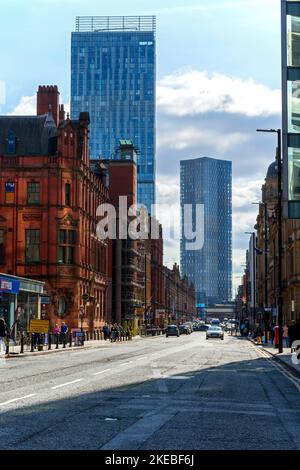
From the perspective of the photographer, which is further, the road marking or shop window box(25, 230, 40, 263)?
shop window box(25, 230, 40, 263)

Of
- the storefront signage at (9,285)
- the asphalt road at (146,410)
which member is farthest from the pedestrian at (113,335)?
the asphalt road at (146,410)

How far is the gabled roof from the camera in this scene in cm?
7000

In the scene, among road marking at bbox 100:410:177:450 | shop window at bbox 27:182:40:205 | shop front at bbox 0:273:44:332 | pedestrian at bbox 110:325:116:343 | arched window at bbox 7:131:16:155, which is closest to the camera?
road marking at bbox 100:410:177:450

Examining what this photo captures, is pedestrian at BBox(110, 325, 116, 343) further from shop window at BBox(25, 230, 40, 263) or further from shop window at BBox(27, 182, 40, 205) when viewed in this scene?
shop window at BBox(27, 182, 40, 205)

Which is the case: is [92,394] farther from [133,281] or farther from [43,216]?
→ [133,281]

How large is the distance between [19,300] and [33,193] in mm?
16211

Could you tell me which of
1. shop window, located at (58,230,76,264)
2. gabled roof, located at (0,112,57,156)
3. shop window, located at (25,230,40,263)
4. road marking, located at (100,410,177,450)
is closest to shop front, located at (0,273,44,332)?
shop window, located at (25,230,40,263)

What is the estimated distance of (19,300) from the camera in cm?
5450

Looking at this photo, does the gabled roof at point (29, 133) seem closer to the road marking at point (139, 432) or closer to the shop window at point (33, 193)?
the shop window at point (33, 193)

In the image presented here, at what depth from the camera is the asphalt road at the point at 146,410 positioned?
10344 mm

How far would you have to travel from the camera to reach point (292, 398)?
17734mm

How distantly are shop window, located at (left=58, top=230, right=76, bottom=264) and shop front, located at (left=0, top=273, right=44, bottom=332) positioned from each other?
786 centimetres
